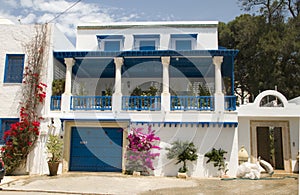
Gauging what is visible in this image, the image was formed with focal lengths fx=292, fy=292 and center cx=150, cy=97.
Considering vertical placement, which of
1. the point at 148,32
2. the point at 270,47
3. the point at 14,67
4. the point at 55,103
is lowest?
the point at 55,103

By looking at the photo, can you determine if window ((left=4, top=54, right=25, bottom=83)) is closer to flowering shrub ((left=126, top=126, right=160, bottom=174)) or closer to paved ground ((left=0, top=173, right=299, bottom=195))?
paved ground ((left=0, top=173, right=299, bottom=195))

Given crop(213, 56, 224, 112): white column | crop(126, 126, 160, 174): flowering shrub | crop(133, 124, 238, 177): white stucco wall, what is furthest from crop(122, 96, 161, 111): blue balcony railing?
crop(213, 56, 224, 112): white column

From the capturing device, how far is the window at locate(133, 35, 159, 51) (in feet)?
61.1

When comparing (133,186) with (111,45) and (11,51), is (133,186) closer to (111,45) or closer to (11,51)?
(11,51)

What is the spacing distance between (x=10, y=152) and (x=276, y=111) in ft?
40.4

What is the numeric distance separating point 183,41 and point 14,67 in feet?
32.8

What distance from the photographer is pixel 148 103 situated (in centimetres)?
1409

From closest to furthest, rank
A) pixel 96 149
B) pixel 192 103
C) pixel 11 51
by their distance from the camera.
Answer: pixel 96 149 → pixel 192 103 → pixel 11 51

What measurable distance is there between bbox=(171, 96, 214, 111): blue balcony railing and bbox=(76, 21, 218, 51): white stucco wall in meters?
5.37

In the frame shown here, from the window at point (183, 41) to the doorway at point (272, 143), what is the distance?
6.47m

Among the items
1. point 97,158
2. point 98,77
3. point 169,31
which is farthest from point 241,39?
point 97,158

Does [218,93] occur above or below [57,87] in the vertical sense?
below

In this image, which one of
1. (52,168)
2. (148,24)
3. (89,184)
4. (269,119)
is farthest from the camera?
(148,24)

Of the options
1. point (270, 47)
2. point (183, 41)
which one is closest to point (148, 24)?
point (183, 41)
